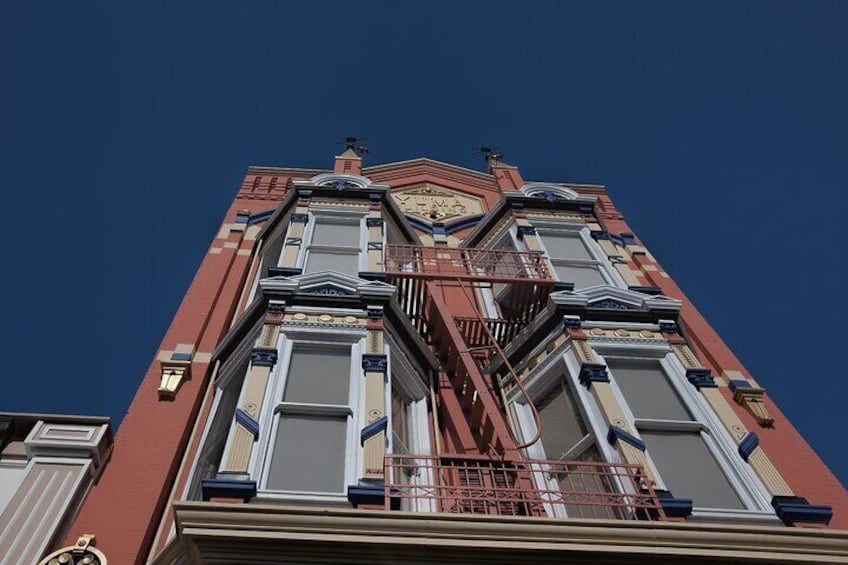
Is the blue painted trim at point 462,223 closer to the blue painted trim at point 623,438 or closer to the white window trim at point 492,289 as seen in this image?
the white window trim at point 492,289

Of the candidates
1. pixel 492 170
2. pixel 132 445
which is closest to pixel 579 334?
pixel 132 445

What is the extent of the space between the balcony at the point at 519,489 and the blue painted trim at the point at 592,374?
48.9 inches

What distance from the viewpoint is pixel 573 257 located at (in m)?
16.0

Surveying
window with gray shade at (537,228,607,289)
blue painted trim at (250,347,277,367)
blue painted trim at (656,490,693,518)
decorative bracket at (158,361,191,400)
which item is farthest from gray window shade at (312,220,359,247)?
blue painted trim at (656,490,693,518)

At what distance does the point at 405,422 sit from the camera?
1225cm

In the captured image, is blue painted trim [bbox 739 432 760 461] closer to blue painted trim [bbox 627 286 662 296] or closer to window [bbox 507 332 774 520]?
window [bbox 507 332 774 520]

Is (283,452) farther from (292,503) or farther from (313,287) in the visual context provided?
(313,287)

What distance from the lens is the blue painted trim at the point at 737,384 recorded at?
13773 mm

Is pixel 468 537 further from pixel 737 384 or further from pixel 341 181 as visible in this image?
pixel 341 181

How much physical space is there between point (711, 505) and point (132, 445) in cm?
751

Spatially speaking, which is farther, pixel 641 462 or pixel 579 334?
pixel 579 334

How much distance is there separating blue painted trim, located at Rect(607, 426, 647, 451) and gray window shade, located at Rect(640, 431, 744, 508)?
11.0 inches

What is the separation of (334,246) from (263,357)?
4.71 m

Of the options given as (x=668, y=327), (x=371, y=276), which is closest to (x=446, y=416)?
(x=371, y=276)
